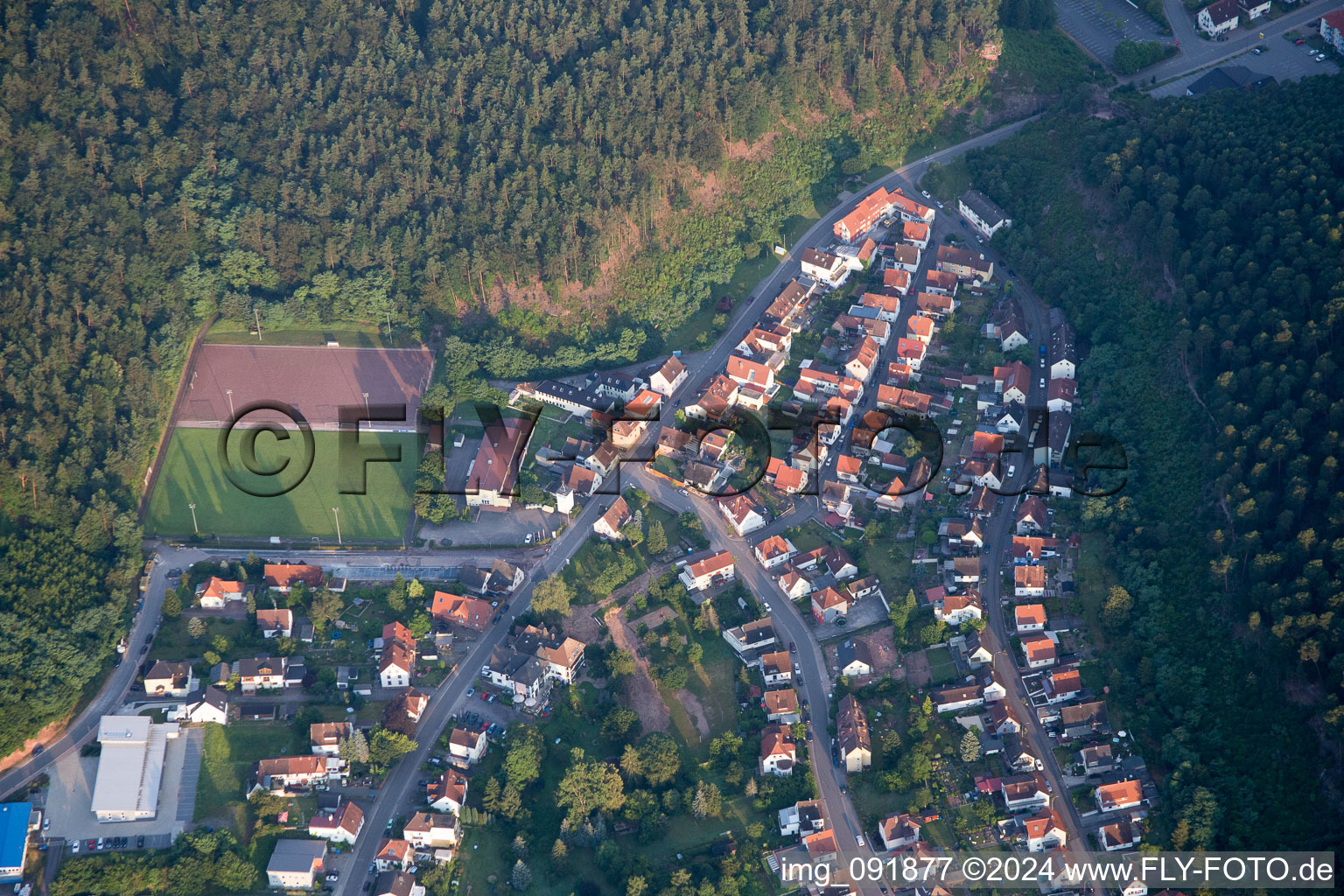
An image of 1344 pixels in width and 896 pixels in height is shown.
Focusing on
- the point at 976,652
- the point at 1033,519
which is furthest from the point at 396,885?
the point at 1033,519

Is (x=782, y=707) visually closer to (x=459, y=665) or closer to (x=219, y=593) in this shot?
(x=459, y=665)

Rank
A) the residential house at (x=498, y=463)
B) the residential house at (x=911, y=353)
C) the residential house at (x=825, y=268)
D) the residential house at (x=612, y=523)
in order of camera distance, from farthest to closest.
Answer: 1. the residential house at (x=825, y=268)
2. the residential house at (x=911, y=353)
3. the residential house at (x=498, y=463)
4. the residential house at (x=612, y=523)

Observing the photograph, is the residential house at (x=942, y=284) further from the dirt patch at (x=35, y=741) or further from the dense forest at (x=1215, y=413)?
the dirt patch at (x=35, y=741)

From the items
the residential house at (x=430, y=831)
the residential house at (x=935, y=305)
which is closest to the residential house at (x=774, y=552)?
the residential house at (x=935, y=305)

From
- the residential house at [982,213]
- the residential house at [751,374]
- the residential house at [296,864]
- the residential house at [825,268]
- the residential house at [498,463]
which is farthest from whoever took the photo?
the residential house at [982,213]

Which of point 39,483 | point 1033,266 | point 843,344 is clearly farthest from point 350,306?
point 1033,266

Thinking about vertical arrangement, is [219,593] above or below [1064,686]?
above
